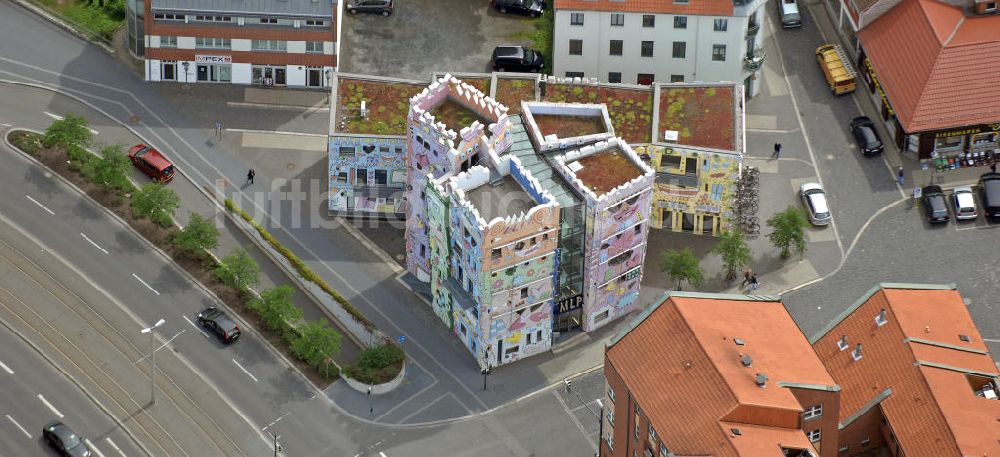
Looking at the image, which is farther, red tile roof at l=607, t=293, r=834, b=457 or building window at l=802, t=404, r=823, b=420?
building window at l=802, t=404, r=823, b=420

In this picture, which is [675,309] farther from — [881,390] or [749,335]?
[881,390]

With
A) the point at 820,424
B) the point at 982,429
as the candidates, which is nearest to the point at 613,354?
the point at 820,424

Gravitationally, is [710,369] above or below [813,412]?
above

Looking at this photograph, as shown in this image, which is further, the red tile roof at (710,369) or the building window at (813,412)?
the building window at (813,412)
